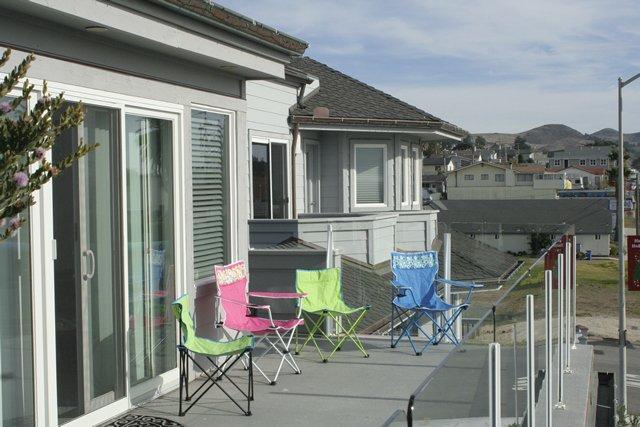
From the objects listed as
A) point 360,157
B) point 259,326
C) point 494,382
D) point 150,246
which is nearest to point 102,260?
point 150,246

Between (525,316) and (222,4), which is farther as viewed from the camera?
(222,4)

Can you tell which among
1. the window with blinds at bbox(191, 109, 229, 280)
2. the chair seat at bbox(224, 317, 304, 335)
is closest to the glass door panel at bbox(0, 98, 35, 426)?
the window with blinds at bbox(191, 109, 229, 280)

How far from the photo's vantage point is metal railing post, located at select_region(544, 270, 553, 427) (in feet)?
20.0

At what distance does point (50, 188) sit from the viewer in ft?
16.8

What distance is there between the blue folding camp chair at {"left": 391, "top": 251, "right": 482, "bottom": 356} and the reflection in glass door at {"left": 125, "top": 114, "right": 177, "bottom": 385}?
312cm

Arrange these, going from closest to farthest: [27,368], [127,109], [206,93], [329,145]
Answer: [27,368]
[127,109]
[206,93]
[329,145]

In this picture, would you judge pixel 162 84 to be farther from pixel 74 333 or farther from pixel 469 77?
pixel 469 77

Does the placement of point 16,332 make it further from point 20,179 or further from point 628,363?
point 628,363

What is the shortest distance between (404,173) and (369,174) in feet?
3.39

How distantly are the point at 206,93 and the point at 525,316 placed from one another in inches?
138

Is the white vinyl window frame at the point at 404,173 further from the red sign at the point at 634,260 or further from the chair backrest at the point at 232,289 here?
the chair backrest at the point at 232,289

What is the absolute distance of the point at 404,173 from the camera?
59.4 feet

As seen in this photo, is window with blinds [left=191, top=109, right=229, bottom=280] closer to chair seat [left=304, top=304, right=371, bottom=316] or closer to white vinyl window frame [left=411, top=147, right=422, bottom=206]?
chair seat [left=304, top=304, right=371, bottom=316]

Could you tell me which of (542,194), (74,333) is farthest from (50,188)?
(542,194)
